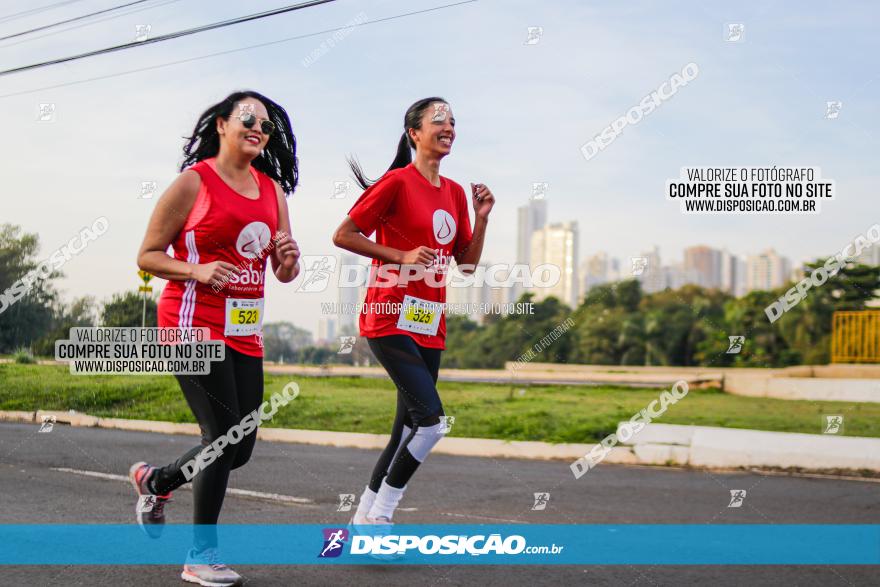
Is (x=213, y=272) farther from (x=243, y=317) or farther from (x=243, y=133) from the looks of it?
(x=243, y=133)

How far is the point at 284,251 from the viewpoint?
12.6ft

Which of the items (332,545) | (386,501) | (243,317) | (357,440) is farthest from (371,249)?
(357,440)

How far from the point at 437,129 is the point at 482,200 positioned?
439 mm

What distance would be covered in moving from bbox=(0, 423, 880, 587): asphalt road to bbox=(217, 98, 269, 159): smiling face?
1870 mm

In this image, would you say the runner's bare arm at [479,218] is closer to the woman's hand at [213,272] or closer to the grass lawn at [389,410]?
the woman's hand at [213,272]

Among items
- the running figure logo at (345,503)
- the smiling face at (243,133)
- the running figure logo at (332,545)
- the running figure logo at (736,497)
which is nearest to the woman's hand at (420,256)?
the smiling face at (243,133)

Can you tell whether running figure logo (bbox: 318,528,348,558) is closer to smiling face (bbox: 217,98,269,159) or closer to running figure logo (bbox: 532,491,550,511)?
smiling face (bbox: 217,98,269,159)

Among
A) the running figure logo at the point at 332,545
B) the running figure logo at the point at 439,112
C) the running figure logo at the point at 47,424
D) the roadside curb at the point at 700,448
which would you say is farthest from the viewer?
the running figure logo at the point at 47,424

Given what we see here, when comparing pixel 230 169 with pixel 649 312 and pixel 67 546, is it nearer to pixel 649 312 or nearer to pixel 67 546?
pixel 67 546

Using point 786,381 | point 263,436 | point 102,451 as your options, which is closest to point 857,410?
point 786,381

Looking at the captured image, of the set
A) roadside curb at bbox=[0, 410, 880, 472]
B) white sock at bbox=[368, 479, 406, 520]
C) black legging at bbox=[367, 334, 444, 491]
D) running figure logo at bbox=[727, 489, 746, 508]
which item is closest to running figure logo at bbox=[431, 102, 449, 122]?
black legging at bbox=[367, 334, 444, 491]

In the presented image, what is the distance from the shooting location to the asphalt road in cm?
411

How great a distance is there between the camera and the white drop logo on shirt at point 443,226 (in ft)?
15.4

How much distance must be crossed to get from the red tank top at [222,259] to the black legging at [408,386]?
809 mm
